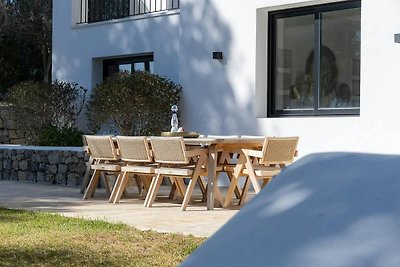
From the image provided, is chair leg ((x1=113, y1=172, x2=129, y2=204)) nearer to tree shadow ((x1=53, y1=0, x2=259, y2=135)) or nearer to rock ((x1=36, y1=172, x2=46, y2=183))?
tree shadow ((x1=53, y1=0, x2=259, y2=135))

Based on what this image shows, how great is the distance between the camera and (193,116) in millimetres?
10977

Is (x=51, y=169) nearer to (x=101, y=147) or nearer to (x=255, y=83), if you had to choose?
(x=101, y=147)

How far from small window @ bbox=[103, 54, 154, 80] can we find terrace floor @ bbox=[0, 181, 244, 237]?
3340 millimetres

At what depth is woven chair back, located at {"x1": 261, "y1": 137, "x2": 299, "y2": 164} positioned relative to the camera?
23.9 ft

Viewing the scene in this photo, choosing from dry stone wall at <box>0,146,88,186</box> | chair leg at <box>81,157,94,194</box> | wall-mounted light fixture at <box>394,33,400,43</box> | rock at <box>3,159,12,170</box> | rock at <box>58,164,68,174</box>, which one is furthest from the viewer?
rock at <box>3,159,12,170</box>

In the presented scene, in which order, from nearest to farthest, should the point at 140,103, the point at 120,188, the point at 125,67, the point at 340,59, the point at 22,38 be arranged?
1. the point at 120,188
2. the point at 340,59
3. the point at 140,103
4. the point at 125,67
5. the point at 22,38

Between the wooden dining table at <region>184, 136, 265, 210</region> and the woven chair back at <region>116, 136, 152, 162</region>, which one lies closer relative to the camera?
the wooden dining table at <region>184, 136, 265, 210</region>

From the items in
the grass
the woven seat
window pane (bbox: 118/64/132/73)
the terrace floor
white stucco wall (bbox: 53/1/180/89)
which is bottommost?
the terrace floor

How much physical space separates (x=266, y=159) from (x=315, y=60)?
109 inches

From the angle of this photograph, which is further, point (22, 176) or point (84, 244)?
point (22, 176)

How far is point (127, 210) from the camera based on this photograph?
7453 millimetres

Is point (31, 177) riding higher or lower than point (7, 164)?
lower

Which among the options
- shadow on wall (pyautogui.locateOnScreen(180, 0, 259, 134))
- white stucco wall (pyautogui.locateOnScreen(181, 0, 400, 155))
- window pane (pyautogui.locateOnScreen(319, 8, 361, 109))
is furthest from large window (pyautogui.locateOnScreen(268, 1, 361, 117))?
shadow on wall (pyautogui.locateOnScreen(180, 0, 259, 134))

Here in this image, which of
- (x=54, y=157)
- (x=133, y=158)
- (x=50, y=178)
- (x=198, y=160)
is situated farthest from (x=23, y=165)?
(x=198, y=160)
